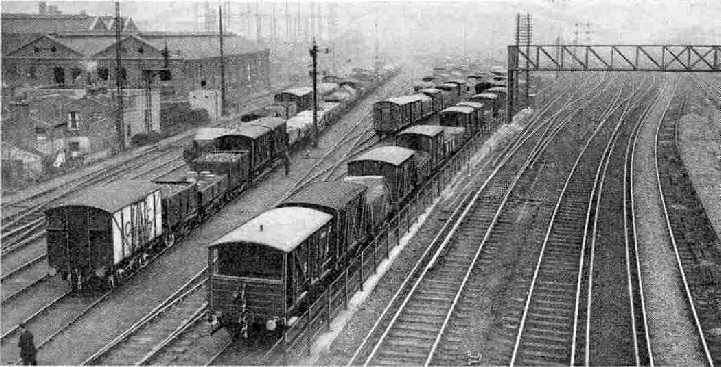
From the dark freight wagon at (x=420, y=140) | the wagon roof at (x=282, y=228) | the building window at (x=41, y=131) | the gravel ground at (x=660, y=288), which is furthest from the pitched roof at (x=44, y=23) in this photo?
the wagon roof at (x=282, y=228)

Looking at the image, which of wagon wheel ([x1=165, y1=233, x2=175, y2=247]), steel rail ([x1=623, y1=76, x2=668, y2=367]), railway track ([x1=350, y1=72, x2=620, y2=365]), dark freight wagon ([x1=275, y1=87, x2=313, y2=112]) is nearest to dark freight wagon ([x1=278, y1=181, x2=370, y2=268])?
railway track ([x1=350, y1=72, x2=620, y2=365])

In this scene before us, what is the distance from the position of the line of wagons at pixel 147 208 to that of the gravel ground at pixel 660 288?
14545 millimetres

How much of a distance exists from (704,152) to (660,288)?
25.2m

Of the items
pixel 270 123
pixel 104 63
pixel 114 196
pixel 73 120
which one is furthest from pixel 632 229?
pixel 104 63

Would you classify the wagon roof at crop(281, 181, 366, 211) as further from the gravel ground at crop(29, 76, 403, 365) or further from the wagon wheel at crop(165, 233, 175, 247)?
the wagon wheel at crop(165, 233, 175, 247)

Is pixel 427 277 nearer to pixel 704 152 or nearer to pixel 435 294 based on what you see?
pixel 435 294

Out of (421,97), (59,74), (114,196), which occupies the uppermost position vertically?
(59,74)

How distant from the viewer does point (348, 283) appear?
21.3m

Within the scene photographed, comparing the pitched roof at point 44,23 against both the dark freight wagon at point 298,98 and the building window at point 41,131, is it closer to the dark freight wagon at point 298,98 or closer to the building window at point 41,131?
the building window at point 41,131

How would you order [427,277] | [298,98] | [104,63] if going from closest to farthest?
[427,277] < [298,98] < [104,63]

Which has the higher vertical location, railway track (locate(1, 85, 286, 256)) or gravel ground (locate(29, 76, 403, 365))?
railway track (locate(1, 85, 286, 256))

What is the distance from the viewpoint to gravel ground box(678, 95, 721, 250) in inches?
1225

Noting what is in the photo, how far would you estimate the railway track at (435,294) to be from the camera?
1705 cm

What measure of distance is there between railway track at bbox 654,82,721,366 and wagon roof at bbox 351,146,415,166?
A: 9972mm
